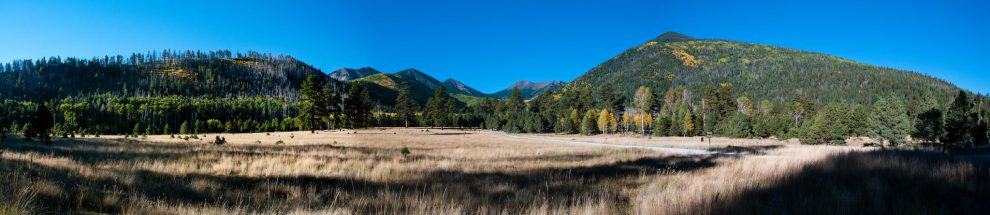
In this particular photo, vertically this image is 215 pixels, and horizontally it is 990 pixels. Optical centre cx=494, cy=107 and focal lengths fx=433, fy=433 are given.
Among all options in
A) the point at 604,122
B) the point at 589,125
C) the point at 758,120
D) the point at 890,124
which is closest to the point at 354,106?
the point at 589,125

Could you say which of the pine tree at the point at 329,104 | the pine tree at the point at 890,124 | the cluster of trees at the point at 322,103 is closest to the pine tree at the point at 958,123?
the pine tree at the point at 890,124

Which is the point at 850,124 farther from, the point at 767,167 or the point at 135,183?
the point at 135,183

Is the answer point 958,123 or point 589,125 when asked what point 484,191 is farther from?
point 589,125

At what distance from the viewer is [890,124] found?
4788 centimetres

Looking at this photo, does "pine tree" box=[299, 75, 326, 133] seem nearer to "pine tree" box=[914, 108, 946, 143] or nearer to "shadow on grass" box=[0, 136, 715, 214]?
"shadow on grass" box=[0, 136, 715, 214]

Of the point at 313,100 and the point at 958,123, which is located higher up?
the point at 313,100

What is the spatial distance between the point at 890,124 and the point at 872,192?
183 ft

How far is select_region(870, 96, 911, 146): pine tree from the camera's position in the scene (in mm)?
46906

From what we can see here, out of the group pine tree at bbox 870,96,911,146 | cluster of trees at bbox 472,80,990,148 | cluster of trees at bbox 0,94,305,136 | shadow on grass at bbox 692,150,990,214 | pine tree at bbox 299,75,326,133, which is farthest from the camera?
cluster of trees at bbox 0,94,305,136

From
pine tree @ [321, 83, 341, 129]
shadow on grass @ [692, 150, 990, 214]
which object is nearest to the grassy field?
shadow on grass @ [692, 150, 990, 214]

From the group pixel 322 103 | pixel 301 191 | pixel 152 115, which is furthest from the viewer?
pixel 152 115

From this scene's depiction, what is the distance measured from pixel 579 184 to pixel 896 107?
62.8m

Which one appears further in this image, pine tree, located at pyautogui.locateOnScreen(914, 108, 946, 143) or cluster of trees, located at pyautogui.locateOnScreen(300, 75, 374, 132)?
cluster of trees, located at pyautogui.locateOnScreen(300, 75, 374, 132)

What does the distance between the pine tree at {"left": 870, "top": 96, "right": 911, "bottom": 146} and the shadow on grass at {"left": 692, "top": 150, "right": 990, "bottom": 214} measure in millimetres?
47985
